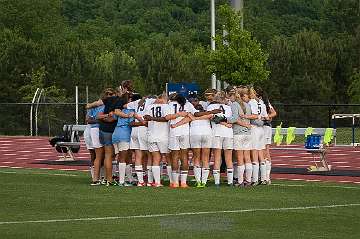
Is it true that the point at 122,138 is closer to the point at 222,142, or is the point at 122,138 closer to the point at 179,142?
the point at 179,142

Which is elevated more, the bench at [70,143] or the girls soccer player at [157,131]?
the girls soccer player at [157,131]

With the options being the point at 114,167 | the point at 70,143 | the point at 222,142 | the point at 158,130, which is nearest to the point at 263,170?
the point at 222,142

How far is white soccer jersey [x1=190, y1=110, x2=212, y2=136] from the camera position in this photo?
26.1 meters

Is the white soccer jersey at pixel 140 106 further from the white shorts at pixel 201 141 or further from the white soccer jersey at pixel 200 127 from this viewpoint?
the white shorts at pixel 201 141

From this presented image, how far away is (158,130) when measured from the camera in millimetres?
26422

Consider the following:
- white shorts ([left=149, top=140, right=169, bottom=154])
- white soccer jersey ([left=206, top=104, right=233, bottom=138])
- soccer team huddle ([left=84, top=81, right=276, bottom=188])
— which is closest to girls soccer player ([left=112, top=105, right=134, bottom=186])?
soccer team huddle ([left=84, top=81, right=276, bottom=188])

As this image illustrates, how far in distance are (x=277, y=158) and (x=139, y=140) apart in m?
13.6

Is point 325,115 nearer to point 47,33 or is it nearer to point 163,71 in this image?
point 163,71

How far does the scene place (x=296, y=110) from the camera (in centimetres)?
5972

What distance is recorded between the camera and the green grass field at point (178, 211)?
1734cm

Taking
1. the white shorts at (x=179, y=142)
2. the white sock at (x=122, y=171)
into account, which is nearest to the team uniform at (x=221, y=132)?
the white shorts at (x=179, y=142)

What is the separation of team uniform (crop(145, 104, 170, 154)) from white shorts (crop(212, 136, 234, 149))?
102cm

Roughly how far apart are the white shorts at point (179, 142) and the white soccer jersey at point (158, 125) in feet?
0.89

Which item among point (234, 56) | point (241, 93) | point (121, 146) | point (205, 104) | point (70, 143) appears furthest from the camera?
point (234, 56)
